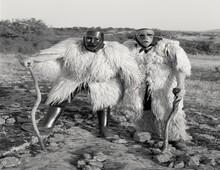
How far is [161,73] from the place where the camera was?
369cm

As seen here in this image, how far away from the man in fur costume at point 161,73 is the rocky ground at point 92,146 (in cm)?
25

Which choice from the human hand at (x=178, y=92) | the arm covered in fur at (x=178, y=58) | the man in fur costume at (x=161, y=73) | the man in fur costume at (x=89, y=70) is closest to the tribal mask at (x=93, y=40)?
the man in fur costume at (x=89, y=70)

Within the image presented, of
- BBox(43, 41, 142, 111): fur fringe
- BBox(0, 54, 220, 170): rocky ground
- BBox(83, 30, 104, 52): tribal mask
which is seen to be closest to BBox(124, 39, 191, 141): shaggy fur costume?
BBox(43, 41, 142, 111): fur fringe

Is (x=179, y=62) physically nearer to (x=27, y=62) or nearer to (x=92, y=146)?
(x=92, y=146)

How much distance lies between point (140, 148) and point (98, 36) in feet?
3.87

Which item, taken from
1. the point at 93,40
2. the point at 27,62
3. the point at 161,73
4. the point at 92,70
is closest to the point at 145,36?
the point at 161,73

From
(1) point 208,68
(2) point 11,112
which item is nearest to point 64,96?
(2) point 11,112

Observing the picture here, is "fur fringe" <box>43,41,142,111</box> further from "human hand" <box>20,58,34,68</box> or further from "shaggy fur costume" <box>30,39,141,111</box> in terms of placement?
"human hand" <box>20,58,34,68</box>

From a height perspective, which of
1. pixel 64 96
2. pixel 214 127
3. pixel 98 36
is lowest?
pixel 214 127

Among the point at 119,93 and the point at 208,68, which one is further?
the point at 208,68

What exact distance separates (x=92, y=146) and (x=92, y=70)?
754mm

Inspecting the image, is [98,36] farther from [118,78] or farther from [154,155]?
[154,155]

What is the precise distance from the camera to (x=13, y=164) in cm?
318

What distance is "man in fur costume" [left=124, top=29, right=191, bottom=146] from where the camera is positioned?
3.60 m
